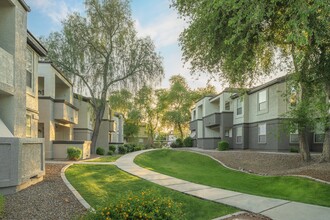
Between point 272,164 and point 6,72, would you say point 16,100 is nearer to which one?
point 6,72

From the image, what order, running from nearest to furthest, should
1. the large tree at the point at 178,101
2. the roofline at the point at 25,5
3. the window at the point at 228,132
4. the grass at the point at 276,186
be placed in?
the grass at the point at 276,186 < the roofline at the point at 25,5 < the window at the point at 228,132 < the large tree at the point at 178,101

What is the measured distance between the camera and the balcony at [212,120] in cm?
3394

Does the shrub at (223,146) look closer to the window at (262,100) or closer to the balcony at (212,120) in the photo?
the balcony at (212,120)

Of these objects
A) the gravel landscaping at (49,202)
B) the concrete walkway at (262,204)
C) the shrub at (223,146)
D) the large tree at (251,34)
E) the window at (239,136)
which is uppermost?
the large tree at (251,34)

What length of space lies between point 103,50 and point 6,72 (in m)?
16.8

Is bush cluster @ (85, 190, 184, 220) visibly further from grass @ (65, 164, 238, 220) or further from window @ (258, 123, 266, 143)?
window @ (258, 123, 266, 143)

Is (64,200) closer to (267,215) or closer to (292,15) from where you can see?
(267,215)

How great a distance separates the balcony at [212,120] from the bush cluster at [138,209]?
95.9ft

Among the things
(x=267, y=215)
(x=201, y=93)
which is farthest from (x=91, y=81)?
(x=201, y=93)

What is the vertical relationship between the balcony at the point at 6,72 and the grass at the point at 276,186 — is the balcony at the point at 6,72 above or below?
above

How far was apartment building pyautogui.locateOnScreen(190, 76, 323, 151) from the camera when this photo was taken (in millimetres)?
23953

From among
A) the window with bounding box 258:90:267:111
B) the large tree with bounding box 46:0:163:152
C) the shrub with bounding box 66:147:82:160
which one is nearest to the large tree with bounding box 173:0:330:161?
the shrub with bounding box 66:147:82:160

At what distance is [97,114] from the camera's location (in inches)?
1133

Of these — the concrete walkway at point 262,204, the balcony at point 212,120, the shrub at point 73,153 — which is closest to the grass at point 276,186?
the concrete walkway at point 262,204
